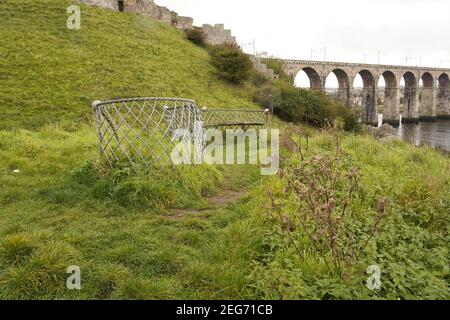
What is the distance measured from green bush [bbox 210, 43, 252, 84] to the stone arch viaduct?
14860mm

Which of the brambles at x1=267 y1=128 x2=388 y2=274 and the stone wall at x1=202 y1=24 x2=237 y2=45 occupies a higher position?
the stone wall at x1=202 y1=24 x2=237 y2=45

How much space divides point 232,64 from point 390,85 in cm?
4066

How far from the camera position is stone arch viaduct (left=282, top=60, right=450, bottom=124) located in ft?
137

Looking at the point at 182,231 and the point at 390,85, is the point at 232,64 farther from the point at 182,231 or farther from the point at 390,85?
the point at 390,85

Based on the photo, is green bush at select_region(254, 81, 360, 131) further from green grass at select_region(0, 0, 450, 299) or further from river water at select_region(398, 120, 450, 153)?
green grass at select_region(0, 0, 450, 299)

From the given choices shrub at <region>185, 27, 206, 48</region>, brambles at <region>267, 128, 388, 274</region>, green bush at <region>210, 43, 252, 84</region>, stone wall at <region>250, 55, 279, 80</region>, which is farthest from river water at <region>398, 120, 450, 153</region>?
shrub at <region>185, 27, 206, 48</region>

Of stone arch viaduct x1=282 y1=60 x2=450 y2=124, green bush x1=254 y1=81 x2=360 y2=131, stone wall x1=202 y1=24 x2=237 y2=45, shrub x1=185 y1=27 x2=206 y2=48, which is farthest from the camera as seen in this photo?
stone arch viaduct x1=282 y1=60 x2=450 y2=124

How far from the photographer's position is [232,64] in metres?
23.1

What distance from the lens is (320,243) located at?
3381mm

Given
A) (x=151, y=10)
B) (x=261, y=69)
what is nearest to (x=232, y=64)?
(x=261, y=69)

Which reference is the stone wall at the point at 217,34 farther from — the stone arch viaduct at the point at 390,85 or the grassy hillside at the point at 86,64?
the stone arch viaduct at the point at 390,85

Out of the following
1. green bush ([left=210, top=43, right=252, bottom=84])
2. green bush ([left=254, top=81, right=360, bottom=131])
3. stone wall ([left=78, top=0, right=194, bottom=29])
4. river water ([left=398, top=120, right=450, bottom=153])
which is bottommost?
river water ([left=398, top=120, right=450, bottom=153])
